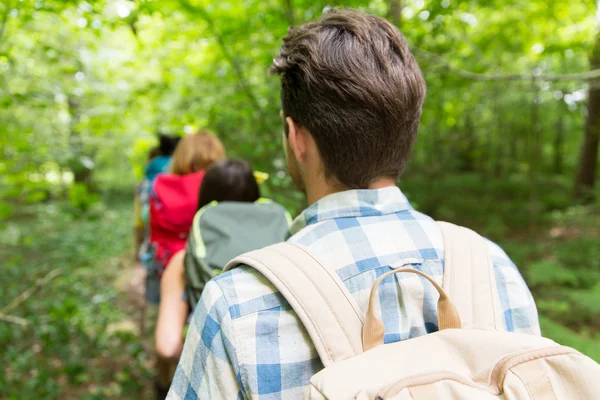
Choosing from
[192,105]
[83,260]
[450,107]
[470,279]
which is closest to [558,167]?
[450,107]

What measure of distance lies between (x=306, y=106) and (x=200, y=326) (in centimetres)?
58

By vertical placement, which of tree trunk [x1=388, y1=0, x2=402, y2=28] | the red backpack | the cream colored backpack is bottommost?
the red backpack

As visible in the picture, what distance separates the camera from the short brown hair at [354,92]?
Answer: 0.95 m

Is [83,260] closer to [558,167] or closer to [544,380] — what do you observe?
[544,380]

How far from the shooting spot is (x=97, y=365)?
425 cm

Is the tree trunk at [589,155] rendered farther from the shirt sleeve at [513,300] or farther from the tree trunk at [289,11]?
the shirt sleeve at [513,300]

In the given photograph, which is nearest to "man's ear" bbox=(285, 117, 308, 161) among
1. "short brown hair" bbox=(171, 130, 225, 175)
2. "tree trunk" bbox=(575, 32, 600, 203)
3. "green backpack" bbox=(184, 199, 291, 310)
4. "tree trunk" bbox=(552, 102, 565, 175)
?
"green backpack" bbox=(184, 199, 291, 310)

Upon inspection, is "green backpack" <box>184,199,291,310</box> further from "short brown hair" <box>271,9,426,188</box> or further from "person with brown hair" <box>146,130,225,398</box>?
"short brown hair" <box>271,9,426,188</box>

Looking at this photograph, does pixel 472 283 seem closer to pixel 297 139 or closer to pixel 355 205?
pixel 355 205

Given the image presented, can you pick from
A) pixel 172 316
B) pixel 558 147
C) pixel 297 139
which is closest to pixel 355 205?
pixel 297 139

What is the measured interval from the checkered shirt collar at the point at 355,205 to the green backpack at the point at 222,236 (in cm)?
87

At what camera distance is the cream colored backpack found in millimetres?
734

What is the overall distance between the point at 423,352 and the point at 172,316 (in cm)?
153

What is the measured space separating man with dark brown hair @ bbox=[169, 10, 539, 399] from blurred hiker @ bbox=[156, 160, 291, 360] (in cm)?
84
